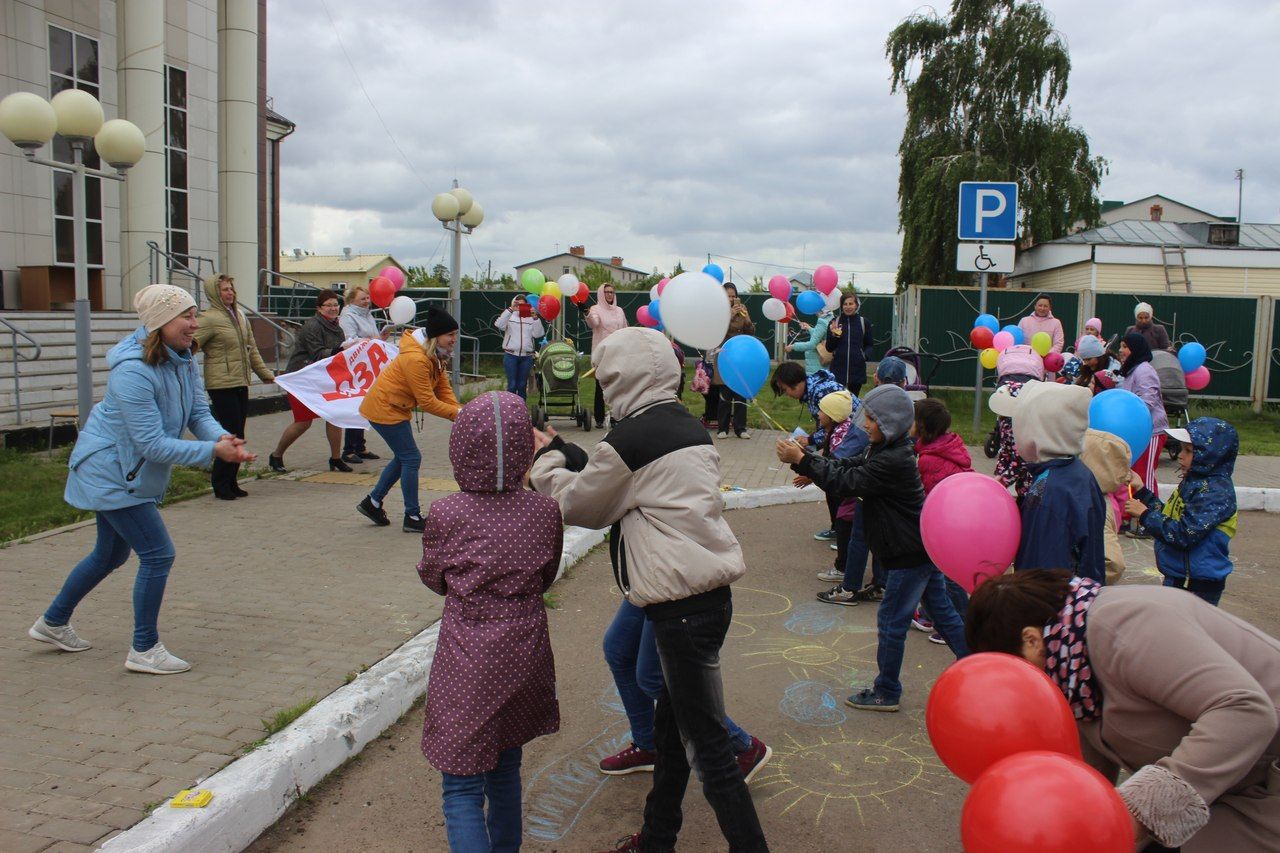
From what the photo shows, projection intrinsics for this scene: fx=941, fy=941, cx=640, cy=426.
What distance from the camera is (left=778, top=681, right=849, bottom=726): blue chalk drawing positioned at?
4512mm

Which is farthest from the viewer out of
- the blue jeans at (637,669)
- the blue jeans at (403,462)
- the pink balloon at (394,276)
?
the pink balloon at (394,276)

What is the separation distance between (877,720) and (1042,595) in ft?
7.35

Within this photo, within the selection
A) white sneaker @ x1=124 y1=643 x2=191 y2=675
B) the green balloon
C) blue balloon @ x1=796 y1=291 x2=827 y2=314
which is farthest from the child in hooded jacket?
the green balloon

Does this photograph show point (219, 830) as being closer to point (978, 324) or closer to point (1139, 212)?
point (978, 324)

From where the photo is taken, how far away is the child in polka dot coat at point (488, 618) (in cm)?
290

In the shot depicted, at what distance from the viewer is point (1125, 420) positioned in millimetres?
5168

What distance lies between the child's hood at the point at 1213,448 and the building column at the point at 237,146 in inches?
684

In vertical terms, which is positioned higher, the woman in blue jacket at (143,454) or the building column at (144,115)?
the building column at (144,115)

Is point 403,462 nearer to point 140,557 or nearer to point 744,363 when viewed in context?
point 140,557

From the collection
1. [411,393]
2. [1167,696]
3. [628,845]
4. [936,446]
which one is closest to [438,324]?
[411,393]

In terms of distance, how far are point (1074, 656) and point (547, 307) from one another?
12354 mm

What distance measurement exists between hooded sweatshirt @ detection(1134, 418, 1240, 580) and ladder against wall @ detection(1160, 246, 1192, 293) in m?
25.9

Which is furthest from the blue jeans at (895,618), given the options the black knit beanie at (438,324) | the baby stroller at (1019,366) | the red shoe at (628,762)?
the baby stroller at (1019,366)

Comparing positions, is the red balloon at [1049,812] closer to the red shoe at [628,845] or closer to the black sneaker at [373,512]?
the red shoe at [628,845]
